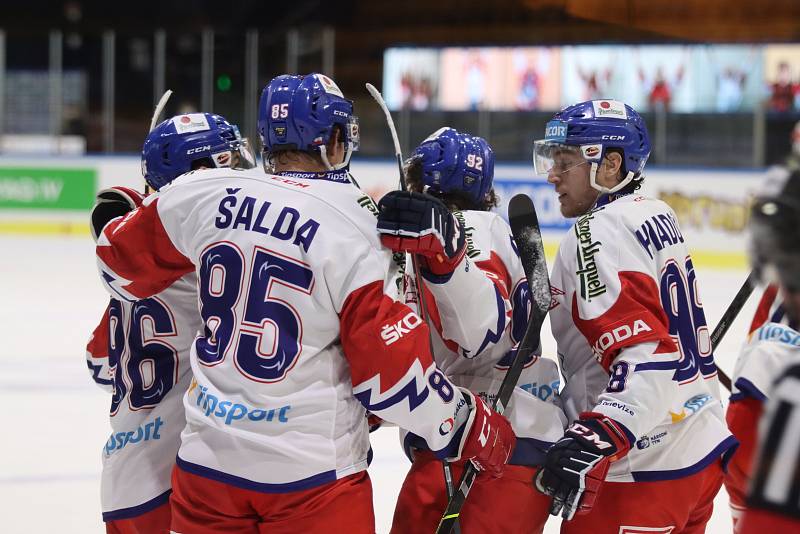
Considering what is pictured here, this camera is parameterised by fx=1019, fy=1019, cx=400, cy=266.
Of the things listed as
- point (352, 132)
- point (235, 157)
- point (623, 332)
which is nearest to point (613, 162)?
point (623, 332)

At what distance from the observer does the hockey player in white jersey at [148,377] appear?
1811 millimetres

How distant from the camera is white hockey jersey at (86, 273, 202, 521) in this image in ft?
5.95

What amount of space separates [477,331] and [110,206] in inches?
28.3

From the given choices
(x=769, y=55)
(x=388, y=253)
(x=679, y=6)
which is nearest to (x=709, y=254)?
(x=769, y=55)

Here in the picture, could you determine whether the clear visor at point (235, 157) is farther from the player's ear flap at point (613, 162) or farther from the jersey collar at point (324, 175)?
the player's ear flap at point (613, 162)

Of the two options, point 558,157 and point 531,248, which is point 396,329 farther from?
point 558,157

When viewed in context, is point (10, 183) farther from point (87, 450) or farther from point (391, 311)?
point (391, 311)

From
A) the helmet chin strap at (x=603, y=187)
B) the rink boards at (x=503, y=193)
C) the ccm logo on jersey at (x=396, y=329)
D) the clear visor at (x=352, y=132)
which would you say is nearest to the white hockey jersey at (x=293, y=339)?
the ccm logo on jersey at (x=396, y=329)

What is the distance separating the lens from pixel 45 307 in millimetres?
6234

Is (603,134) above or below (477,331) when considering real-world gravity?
above

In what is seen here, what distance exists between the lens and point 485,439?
5.19ft

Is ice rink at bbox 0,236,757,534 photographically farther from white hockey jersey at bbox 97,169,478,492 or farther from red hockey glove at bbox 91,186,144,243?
white hockey jersey at bbox 97,169,478,492

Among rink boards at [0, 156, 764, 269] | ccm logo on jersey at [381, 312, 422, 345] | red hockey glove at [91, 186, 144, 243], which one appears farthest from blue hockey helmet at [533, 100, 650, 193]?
rink boards at [0, 156, 764, 269]

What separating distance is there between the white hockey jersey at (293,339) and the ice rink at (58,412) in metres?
1.46
